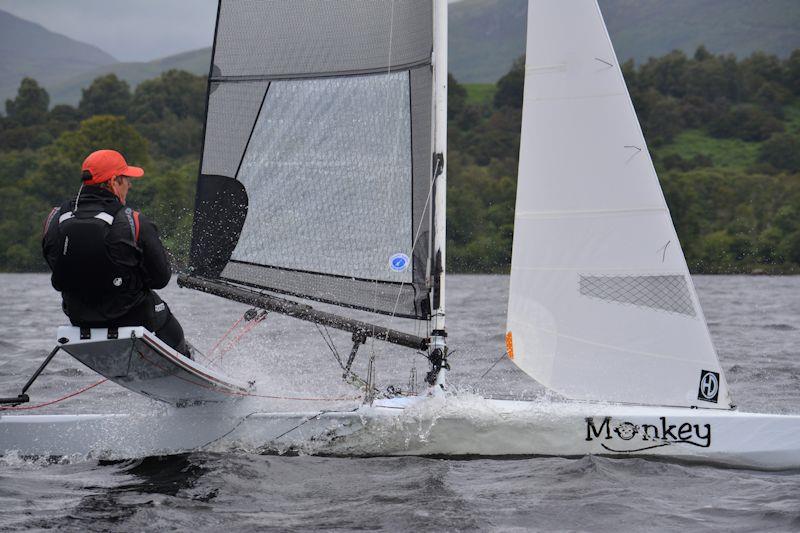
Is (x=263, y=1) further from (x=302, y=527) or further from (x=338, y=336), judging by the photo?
(x=338, y=336)

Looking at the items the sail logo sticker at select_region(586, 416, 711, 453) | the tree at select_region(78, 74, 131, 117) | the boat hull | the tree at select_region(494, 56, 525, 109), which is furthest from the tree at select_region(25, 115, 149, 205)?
the sail logo sticker at select_region(586, 416, 711, 453)

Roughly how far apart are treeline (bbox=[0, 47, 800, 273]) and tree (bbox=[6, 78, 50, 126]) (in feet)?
0.37

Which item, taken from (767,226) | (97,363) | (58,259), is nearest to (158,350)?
(97,363)

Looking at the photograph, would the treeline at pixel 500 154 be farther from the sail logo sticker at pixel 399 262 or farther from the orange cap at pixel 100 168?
the orange cap at pixel 100 168

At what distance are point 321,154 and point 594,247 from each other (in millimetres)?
1689

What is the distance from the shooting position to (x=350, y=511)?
503 centimetres

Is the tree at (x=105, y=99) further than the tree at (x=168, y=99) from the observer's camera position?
Yes

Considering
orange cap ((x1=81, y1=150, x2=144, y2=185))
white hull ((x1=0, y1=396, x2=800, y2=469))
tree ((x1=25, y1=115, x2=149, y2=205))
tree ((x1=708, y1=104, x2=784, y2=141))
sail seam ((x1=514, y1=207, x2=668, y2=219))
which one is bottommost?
white hull ((x1=0, y1=396, x2=800, y2=469))

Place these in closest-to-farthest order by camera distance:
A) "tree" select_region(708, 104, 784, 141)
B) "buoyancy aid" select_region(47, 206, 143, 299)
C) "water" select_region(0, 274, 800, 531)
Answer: "water" select_region(0, 274, 800, 531)
"buoyancy aid" select_region(47, 206, 143, 299)
"tree" select_region(708, 104, 784, 141)

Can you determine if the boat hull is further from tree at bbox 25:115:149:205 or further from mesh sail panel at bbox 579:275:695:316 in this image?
tree at bbox 25:115:149:205

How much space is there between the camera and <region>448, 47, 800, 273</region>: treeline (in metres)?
45.3

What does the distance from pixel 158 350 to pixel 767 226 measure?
4746cm

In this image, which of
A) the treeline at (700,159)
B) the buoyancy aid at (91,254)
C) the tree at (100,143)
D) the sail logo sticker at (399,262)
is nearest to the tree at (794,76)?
the treeline at (700,159)

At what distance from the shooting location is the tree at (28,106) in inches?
3268
